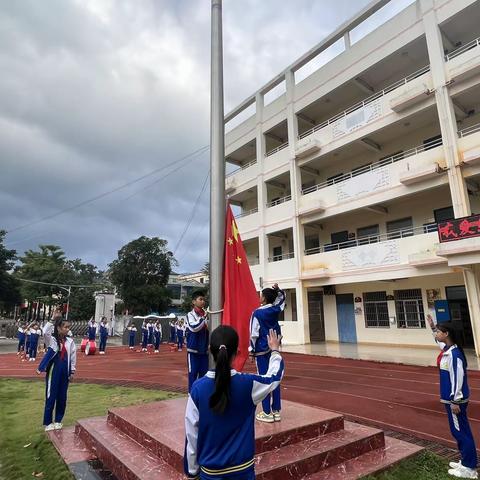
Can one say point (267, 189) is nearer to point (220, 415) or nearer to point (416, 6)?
point (416, 6)

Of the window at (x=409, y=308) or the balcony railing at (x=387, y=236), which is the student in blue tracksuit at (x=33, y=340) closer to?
the balcony railing at (x=387, y=236)

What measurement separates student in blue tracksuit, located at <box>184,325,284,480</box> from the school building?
11.3 meters

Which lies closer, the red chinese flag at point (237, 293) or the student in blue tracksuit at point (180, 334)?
the red chinese flag at point (237, 293)

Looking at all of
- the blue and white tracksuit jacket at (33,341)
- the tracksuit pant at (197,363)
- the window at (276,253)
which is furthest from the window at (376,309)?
the blue and white tracksuit jacket at (33,341)

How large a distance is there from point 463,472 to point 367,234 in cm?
1446

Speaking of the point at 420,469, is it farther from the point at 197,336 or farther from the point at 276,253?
the point at 276,253

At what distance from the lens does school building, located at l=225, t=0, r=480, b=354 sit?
12.9 m

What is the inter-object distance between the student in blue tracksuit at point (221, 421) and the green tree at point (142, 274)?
2921 cm

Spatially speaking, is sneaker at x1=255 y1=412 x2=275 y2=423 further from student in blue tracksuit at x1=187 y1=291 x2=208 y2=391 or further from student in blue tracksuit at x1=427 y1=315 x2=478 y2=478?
student in blue tracksuit at x1=427 y1=315 x2=478 y2=478

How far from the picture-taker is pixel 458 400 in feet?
12.2

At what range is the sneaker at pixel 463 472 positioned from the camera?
11.9 feet

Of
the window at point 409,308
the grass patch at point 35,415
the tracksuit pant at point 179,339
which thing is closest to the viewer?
the grass patch at point 35,415

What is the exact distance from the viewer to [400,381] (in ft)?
29.5

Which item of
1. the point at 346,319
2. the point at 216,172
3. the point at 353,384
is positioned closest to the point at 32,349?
the point at 353,384
